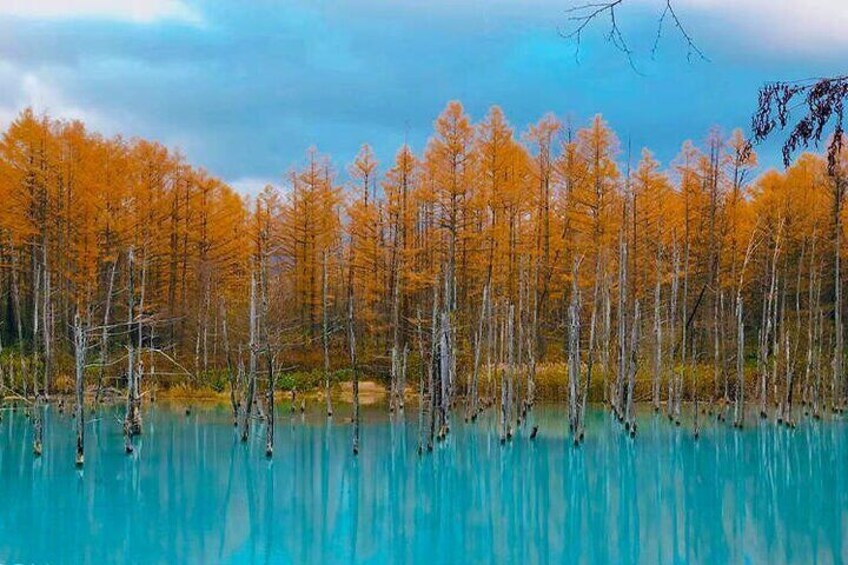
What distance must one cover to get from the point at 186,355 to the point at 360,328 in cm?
821

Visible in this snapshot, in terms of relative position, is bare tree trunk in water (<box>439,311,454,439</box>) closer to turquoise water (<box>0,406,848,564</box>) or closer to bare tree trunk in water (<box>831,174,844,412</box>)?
turquoise water (<box>0,406,848,564</box>)

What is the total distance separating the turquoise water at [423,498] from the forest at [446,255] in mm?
5274

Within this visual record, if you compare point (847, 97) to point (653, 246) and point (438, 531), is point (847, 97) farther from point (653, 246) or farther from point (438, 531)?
point (653, 246)

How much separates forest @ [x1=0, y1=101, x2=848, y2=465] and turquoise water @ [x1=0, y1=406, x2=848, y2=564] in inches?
208

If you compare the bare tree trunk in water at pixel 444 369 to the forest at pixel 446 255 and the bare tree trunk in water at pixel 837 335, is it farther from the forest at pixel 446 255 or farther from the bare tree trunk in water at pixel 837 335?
the bare tree trunk in water at pixel 837 335

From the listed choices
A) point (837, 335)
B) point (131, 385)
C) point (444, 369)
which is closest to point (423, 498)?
point (444, 369)

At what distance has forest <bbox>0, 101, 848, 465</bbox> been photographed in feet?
99.8

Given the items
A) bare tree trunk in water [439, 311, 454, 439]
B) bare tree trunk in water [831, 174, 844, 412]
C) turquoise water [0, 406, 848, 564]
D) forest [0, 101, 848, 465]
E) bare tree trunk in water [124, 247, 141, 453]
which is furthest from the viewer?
forest [0, 101, 848, 465]

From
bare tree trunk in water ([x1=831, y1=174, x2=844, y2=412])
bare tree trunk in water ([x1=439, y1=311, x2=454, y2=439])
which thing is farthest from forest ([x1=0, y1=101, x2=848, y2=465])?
bare tree trunk in water ([x1=439, y1=311, x2=454, y2=439])

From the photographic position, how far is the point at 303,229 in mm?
38219

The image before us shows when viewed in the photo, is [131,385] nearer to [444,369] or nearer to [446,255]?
[444,369]

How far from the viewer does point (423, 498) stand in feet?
55.7

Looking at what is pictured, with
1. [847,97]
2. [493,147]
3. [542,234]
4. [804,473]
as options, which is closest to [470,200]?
[493,147]

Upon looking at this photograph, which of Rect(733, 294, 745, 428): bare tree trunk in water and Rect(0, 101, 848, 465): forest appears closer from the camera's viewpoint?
Rect(733, 294, 745, 428): bare tree trunk in water
